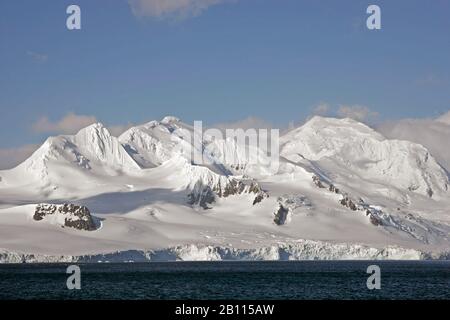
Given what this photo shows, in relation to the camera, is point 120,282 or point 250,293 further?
point 120,282

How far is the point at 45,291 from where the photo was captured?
12300 centimetres

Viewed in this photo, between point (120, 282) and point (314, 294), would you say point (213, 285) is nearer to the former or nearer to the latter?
point (120, 282)

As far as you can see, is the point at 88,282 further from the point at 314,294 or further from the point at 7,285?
the point at 314,294

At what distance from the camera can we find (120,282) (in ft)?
475
